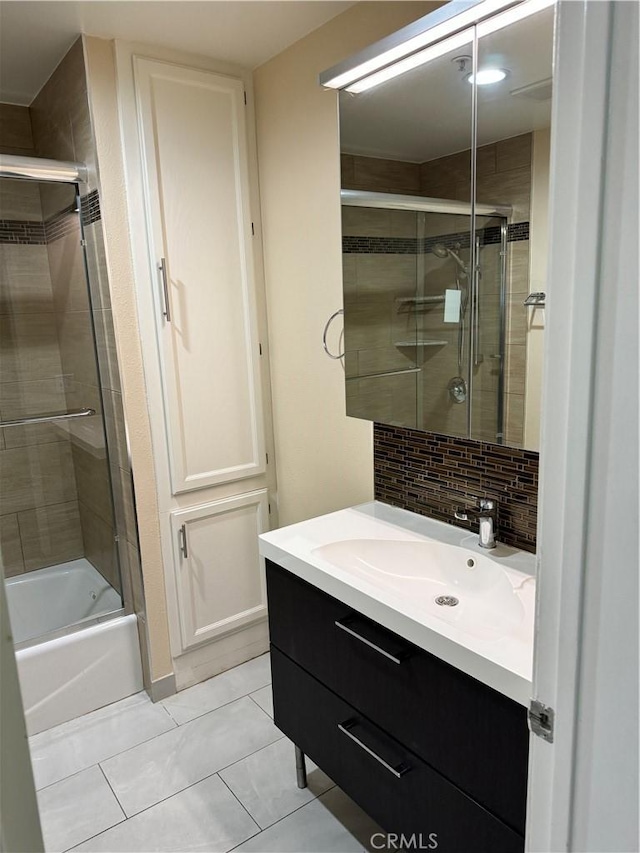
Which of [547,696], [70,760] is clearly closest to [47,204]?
[70,760]

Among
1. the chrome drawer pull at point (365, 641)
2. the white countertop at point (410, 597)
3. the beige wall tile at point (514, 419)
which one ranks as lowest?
the chrome drawer pull at point (365, 641)

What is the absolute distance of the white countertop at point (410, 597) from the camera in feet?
3.63

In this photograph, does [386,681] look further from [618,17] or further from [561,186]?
[618,17]

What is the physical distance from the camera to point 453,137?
1506 mm

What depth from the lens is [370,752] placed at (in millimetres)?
1465

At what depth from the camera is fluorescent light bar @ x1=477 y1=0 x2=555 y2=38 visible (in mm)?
1244

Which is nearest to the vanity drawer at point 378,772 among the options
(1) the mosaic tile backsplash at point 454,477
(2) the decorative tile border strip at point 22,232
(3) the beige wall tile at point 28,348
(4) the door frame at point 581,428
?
(4) the door frame at point 581,428

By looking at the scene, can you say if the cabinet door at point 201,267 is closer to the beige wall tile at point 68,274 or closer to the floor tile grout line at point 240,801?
the beige wall tile at point 68,274

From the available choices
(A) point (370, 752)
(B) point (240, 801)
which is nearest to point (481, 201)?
(A) point (370, 752)

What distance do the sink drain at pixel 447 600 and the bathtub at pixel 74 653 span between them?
4.41ft

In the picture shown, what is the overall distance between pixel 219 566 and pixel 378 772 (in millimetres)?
1156

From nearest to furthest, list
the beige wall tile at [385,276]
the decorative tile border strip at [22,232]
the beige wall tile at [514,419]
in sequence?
the beige wall tile at [514,419], the beige wall tile at [385,276], the decorative tile border strip at [22,232]

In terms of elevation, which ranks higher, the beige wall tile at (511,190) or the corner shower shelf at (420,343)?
the beige wall tile at (511,190)

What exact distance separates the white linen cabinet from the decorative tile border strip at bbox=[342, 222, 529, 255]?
0.60 m
